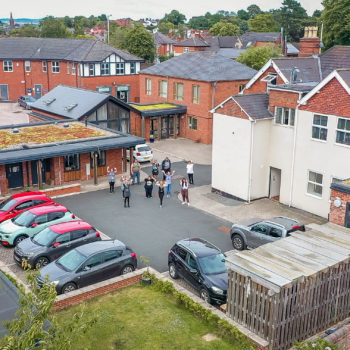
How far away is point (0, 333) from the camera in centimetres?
977

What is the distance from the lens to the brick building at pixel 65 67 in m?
51.0

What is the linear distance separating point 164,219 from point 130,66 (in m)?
33.9

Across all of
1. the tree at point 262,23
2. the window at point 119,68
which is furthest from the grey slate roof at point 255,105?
the tree at point 262,23

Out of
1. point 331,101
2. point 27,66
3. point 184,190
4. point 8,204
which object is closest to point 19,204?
point 8,204

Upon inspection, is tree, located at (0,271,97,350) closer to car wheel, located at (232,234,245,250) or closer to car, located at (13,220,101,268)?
car, located at (13,220,101,268)

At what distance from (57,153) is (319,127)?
13.7 meters

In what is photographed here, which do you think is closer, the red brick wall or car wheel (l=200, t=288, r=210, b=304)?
car wheel (l=200, t=288, r=210, b=304)

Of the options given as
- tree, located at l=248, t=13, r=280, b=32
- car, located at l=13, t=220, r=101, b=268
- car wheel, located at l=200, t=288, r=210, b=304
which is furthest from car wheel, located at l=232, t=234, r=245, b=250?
tree, located at l=248, t=13, r=280, b=32

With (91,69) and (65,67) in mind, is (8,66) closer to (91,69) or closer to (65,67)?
(65,67)

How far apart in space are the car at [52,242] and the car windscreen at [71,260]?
1.34 metres

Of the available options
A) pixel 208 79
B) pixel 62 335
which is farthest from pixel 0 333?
pixel 208 79

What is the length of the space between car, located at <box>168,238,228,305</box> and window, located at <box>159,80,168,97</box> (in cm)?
2788

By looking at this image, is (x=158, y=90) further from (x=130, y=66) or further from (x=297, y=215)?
(x=297, y=215)

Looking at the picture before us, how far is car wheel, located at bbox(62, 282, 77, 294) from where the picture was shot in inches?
609
